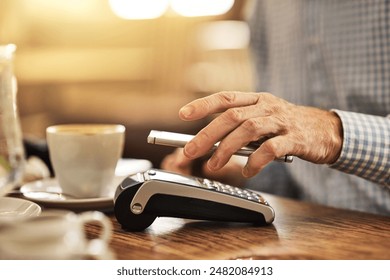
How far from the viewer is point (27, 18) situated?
3221 millimetres

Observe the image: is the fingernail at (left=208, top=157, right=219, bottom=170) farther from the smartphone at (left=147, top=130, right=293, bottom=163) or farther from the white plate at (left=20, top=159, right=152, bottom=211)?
the white plate at (left=20, top=159, right=152, bottom=211)

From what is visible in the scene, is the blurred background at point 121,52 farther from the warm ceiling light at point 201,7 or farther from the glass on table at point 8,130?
the glass on table at point 8,130

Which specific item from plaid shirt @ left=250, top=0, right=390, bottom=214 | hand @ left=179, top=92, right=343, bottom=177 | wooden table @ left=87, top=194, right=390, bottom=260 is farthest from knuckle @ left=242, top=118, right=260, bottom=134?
plaid shirt @ left=250, top=0, right=390, bottom=214

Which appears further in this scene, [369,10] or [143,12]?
[143,12]

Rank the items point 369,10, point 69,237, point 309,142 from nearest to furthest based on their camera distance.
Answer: point 69,237 < point 309,142 < point 369,10

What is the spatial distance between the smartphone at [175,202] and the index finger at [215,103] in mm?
75

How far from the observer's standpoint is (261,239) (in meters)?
0.52

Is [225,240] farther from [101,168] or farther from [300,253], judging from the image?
[101,168]

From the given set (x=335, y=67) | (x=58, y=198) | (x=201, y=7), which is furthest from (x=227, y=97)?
(x=201, y=7)

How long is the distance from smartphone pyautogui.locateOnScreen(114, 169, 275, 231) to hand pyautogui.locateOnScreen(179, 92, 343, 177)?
0.04 m

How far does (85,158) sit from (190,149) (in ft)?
0.52

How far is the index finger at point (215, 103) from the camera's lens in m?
0.56

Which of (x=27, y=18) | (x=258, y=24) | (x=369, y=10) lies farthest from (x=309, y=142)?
(x=27, y=18)
